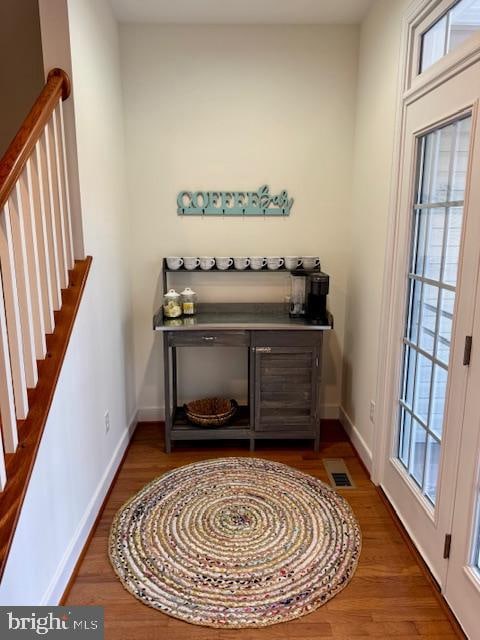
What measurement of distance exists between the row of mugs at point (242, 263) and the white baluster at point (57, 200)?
1.16 metres

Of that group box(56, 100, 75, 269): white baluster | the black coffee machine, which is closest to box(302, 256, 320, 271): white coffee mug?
the black coffee machine

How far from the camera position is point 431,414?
1.98m

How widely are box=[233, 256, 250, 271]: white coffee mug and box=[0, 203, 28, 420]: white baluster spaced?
70.3 inches

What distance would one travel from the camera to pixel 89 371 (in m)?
2.22

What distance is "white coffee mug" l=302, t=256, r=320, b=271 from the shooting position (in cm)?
317

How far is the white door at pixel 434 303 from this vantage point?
5.38 feet

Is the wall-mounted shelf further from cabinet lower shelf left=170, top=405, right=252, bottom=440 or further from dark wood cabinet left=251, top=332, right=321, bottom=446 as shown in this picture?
cabinet lower shelf left=170, top=405, right=252, bottom=440

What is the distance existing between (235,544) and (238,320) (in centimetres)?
133

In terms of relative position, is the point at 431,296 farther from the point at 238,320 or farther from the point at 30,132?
the point at 30,132

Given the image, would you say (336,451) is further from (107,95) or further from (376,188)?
(107,95)

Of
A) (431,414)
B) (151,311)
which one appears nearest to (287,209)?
(151,311)

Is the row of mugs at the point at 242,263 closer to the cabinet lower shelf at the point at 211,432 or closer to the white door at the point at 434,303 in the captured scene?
the white door at the point at 434,303

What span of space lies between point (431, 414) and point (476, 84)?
1.31 metres

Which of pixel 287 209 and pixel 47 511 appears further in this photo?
pixel 287 209
